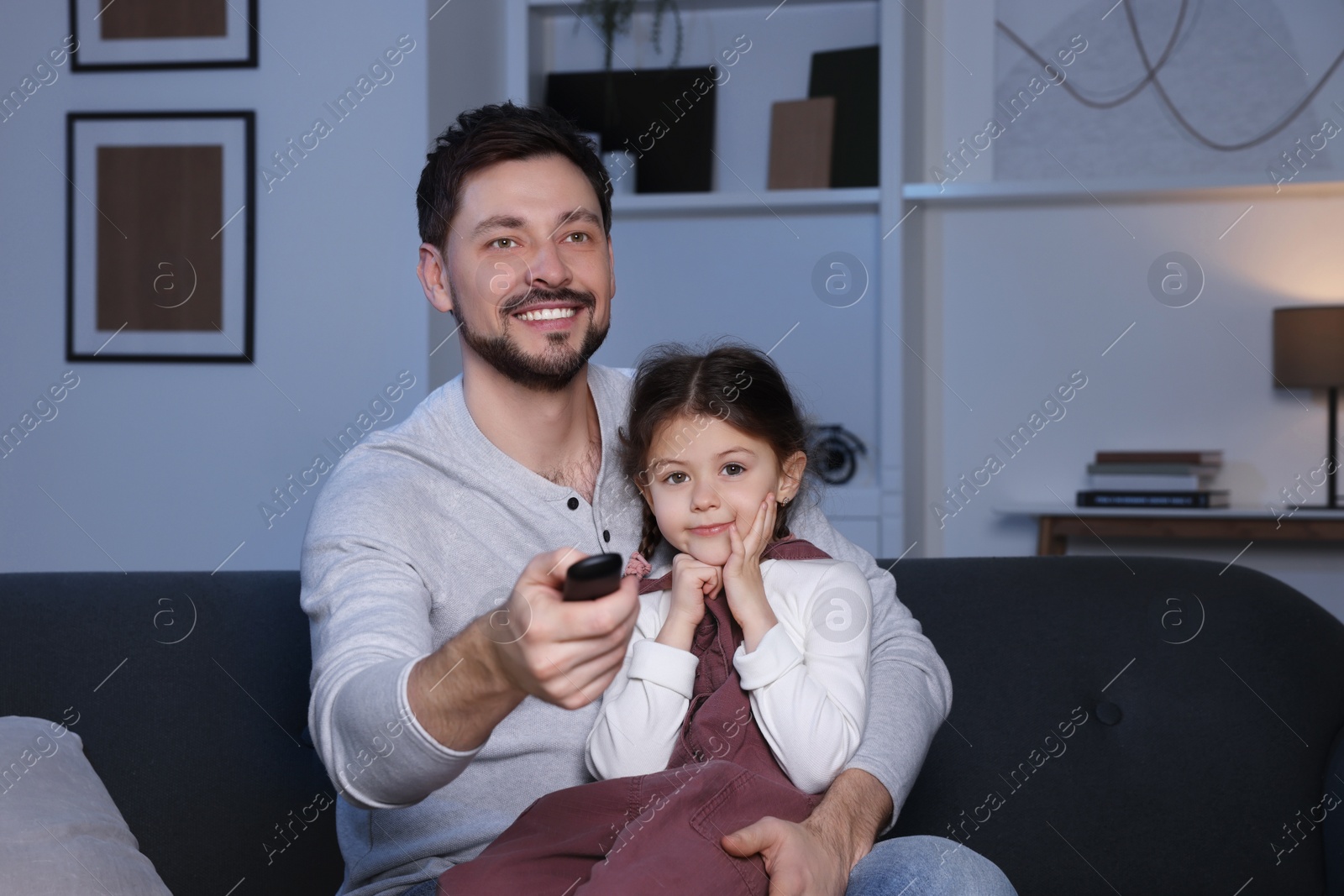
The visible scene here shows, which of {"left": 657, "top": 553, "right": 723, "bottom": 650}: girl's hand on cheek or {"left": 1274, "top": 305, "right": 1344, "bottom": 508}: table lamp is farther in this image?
{"left": 1274, "top": 305, "right": 1344, "bottom": 508}: table lamp

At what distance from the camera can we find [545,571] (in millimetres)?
796

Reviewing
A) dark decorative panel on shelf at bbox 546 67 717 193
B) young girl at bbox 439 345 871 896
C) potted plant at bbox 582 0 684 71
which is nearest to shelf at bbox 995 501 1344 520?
dark decorative panel on shelf at bbox 546 67 717 193

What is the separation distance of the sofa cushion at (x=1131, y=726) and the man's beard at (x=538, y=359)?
23.2 inches

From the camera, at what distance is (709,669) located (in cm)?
134

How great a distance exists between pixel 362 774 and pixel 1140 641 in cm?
110

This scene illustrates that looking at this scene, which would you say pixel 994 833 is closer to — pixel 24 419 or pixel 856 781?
pixel 856 781

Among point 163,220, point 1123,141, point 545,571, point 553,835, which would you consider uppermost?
point 1123,141

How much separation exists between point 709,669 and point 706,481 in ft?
0.74

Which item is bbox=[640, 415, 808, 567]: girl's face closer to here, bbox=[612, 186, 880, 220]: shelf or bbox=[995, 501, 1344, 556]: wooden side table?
bbox=[612, 186, 880, 220]: shelf

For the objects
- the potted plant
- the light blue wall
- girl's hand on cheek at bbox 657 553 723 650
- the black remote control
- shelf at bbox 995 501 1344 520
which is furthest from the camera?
the potted plant

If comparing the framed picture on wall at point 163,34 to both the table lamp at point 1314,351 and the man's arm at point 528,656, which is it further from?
the table lamp at point 1314,351

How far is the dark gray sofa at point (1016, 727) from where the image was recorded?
1.46m

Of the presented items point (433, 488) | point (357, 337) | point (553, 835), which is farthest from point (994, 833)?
point (357, 337)

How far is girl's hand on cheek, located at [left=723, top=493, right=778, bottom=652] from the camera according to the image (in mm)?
1292
